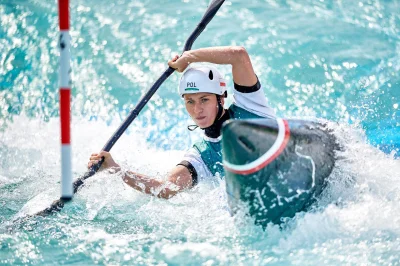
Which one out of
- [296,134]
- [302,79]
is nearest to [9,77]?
[302,79]

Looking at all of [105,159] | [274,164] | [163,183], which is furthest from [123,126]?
[274,164]

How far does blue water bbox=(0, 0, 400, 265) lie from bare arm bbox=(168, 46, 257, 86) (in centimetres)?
72

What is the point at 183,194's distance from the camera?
Answer: 14.6 feet

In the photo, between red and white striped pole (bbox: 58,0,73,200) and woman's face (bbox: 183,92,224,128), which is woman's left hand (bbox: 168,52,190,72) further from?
red and white striped pole (bbox: 58,0,73,200)

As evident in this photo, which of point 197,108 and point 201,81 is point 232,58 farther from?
point 197,108

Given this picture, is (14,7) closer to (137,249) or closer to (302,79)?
(302,79)

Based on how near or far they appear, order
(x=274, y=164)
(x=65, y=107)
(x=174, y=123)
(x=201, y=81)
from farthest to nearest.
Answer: (x=174, y=123)
(x=201, y=81)
(x=274, y=164)
(x=65, y=107)

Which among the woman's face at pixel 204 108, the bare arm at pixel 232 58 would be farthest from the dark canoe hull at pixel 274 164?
the woman's face at pixel 204 108

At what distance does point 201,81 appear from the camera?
169 inches

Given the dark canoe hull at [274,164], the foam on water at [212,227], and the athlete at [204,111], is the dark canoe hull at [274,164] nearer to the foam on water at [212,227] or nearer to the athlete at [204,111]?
the foam on water at [212,227]

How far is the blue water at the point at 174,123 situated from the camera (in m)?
3.63

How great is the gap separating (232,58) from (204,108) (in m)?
0.41

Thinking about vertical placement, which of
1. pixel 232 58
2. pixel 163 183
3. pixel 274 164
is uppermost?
pixel 232 58

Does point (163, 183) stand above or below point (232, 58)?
below
